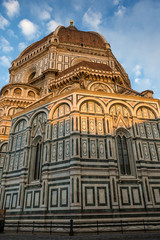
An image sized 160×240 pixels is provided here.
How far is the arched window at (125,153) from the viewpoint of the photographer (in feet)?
47.3

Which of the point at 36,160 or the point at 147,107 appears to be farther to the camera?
the point at 147,107

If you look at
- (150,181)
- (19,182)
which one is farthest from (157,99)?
(19,182)

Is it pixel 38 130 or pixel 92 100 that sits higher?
pixel 92 100

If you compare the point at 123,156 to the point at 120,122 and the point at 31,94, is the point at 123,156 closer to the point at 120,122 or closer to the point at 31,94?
the point at 120,122

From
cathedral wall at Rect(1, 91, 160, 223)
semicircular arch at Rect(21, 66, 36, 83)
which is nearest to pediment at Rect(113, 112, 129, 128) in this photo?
cathedral wall at Rect(1, 91, 160, 223)

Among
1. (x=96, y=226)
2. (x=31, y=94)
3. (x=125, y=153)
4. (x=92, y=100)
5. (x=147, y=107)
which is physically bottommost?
(x=96, y=226)

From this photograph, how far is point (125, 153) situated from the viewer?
15055 mm

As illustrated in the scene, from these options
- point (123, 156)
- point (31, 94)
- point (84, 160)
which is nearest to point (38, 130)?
point (84, 160)

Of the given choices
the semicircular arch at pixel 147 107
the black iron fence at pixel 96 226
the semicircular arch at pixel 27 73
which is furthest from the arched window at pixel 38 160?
the semicircular arch at pixel 27 73

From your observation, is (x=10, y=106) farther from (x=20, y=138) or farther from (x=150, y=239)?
(x=150, y=239)

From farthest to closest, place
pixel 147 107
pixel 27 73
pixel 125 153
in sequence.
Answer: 1. pixel 27 73
2. pixel 147 107
3. pixel 125 153

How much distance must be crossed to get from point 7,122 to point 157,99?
20.1 m

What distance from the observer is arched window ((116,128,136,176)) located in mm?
14430

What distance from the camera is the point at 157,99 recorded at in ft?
59.0
